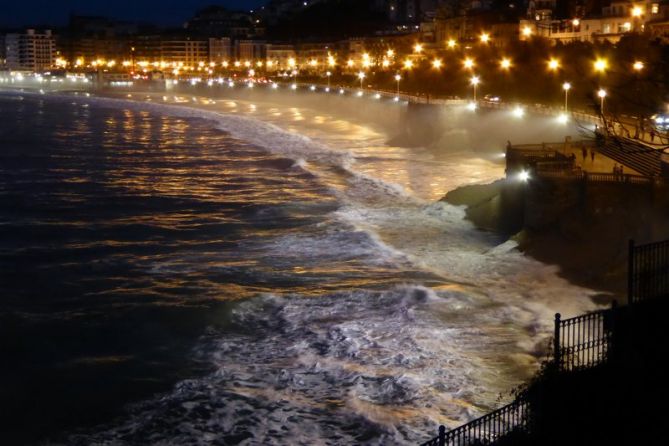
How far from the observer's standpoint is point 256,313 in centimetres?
1750

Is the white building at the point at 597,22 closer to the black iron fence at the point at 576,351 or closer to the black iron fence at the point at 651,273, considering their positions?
the black iron fence at the point at 651,273

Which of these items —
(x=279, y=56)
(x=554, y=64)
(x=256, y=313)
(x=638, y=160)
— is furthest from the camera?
(x=279, y=56)

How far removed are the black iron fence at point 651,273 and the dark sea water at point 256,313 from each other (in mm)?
2116

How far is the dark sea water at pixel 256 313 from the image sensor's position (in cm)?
1272

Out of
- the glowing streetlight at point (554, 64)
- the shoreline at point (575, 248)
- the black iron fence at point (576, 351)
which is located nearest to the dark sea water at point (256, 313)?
the shoreline at point (575, 248)

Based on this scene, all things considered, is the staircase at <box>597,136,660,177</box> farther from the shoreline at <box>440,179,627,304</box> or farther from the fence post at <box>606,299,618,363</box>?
the fence post at <box>606,299,618,363</box>

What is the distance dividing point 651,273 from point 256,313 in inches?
295

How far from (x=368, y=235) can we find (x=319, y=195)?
918 centimetres

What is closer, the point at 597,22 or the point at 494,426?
the point at 494,426

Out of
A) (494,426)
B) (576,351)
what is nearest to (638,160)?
(576,351)

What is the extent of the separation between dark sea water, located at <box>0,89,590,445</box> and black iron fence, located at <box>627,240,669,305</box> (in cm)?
212

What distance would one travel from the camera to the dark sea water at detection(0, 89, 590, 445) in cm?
1272

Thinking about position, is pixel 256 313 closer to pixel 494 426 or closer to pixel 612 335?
pixel 612 335

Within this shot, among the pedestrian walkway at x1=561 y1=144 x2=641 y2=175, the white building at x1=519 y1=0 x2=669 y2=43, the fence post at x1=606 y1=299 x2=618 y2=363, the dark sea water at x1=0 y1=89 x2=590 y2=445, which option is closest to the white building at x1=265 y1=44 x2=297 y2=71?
the white building at x1=519 y1=0 x2=669 y2=43
